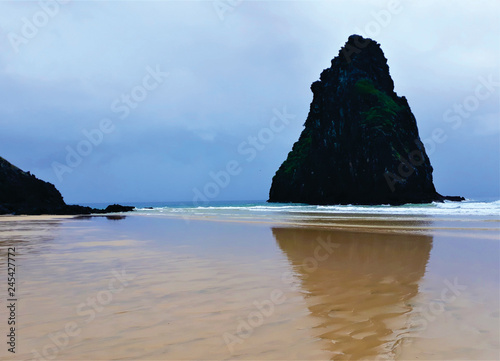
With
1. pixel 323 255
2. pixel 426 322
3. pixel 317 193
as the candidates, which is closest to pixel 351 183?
pixel 317 193

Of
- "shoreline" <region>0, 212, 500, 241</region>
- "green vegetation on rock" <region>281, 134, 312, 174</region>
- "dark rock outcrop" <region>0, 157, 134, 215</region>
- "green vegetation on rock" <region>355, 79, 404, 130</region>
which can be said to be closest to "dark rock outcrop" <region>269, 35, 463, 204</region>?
"green vegetation on rock" <region>355, 79, 404, 130</region>

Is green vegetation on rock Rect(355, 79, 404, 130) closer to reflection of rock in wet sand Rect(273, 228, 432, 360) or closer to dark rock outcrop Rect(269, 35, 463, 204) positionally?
dark rock outcrop Rect(269, 35, 463, 204)

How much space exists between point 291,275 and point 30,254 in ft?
29.3

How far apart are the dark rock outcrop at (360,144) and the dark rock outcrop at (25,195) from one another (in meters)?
64.4

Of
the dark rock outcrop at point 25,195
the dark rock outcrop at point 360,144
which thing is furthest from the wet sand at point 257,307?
the dark rock outcrop at point 360,144

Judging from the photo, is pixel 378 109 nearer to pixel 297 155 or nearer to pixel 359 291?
pixel 297 155

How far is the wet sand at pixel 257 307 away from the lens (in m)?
3.82

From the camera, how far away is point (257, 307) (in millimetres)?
5312

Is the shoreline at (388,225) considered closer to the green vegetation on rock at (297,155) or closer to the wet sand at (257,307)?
the wet sand at (257,307)

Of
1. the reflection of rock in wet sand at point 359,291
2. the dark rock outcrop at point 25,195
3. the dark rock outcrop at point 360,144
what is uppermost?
the dark rock outcrop at point 360,144

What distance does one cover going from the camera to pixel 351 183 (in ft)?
293

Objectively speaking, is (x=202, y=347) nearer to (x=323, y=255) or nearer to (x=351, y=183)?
(x=323, y=255)

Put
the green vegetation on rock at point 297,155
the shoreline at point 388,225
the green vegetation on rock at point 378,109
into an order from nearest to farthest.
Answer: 1. the shoreline at point 388,225
2. the green vegetation on rock at point 378,109
3. the green vegetation on rock at point 297,155

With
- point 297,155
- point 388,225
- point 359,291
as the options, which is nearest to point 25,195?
point 388,225
